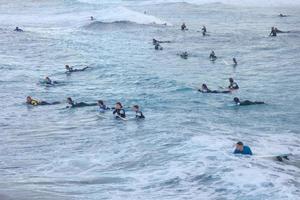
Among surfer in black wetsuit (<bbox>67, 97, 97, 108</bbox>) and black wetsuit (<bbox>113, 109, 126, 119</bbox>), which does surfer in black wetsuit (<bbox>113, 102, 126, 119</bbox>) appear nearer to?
black wetsuit (<bbox>113, 109, 126, 119</bbox>)

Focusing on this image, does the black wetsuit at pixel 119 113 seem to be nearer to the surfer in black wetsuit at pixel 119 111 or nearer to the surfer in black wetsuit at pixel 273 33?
the surfer in black wetsuit at pixel 119 111

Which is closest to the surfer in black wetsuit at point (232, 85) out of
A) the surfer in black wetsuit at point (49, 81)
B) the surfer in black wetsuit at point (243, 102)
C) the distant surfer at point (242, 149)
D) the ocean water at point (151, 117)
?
the ocean water at point (151, 117)

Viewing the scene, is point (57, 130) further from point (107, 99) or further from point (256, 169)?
point (256, 169)

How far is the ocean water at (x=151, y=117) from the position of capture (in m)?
17.4

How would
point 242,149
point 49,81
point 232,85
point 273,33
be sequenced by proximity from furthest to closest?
1. point 273,33
2. point 49,81
3. point 232,85
4. point 242,149

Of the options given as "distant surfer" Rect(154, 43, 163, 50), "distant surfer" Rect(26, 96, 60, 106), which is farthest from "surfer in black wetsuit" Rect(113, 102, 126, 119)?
"distant surfer" Rect(154, 43, 163, 50)

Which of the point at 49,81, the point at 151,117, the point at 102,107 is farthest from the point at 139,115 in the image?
the point at 49,81

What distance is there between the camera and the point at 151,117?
2681 centimetres

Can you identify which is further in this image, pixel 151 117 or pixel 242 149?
pixel 151 117

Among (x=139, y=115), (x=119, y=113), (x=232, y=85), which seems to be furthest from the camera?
(x=232, y=85)

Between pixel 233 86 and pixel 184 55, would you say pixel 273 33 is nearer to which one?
pixel 184 55

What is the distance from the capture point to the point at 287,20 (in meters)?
64.8

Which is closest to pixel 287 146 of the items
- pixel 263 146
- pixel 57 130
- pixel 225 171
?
pixel 263 146

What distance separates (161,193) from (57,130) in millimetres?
9380
